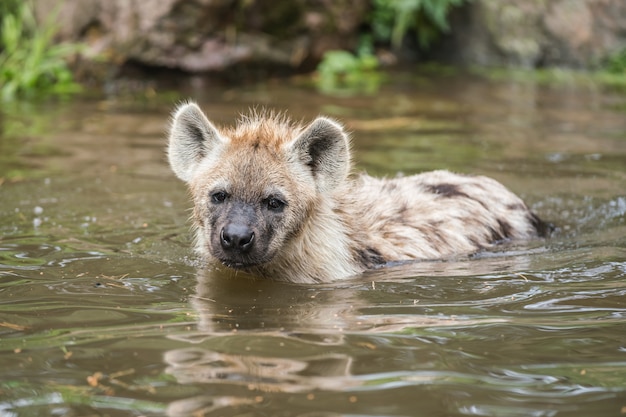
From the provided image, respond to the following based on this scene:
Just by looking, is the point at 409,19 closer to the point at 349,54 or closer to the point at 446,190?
the point at 349,54

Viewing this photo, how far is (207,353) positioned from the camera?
→ 405 centimetres

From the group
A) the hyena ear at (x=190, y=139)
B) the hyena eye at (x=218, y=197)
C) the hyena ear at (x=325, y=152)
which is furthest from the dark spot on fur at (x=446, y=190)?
the hyena eye at (x=218, y=197)

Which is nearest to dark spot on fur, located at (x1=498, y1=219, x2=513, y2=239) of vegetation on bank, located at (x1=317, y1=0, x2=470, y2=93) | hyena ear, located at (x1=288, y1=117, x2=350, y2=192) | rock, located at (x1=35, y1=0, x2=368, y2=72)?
hyena ear, located at (x1=288, y1=117, x2=350, y2=192)

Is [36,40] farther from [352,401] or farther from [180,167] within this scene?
[352,401]

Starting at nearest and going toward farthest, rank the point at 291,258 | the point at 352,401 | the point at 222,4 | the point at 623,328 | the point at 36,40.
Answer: the point at 352,401 → the point at 623,328 → the point at 291,258 → the point at 36,40 → the point at 222,4

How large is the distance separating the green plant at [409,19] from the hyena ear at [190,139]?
9.07 meters

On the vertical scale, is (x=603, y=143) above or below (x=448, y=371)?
above

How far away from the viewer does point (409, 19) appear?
14.6 metres

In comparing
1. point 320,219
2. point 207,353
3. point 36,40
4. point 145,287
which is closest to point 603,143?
point 320,219

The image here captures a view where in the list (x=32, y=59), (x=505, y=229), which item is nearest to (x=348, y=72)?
(x=32, y=59)

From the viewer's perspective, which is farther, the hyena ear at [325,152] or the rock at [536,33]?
the rock at [536,33]

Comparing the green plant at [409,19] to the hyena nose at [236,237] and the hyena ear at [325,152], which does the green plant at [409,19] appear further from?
the hyena nose at [236,237]

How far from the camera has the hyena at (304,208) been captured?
5301 millimetres

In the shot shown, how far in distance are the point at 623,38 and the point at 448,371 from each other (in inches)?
460
